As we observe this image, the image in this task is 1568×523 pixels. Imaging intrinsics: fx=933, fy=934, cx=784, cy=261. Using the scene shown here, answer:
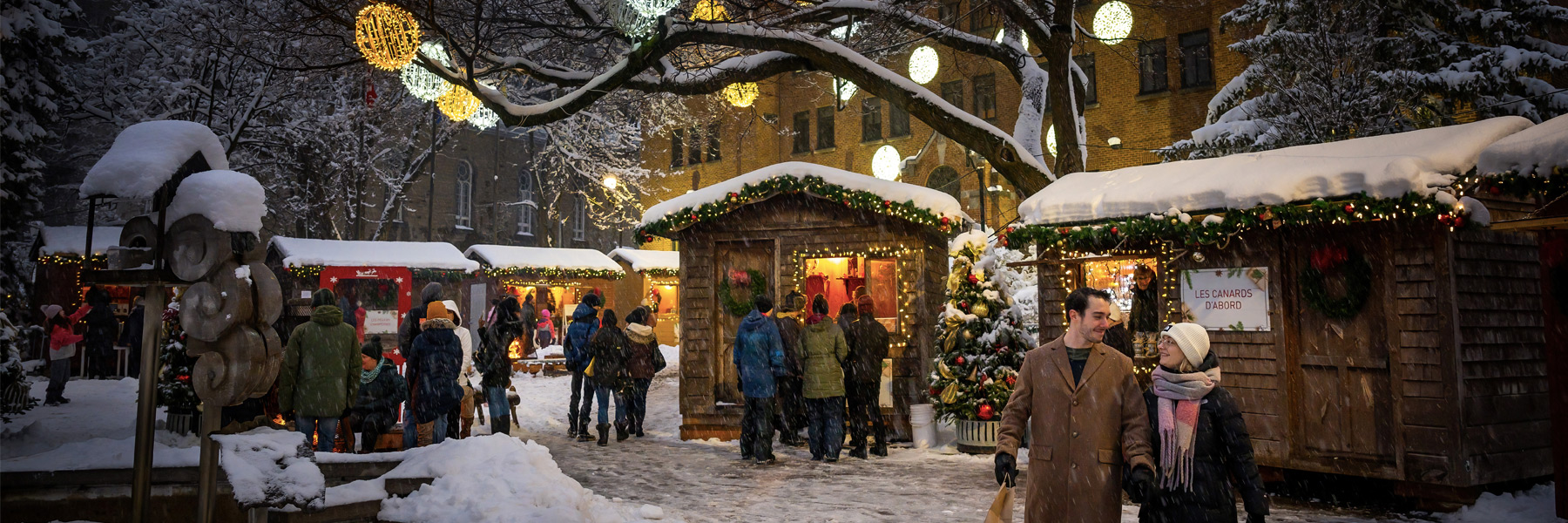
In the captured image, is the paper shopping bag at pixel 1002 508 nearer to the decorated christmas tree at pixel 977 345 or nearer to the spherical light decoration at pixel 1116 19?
the decorated christmas tree at pixel 977 345

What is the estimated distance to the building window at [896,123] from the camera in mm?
33781

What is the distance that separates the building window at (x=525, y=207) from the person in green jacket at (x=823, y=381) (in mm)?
36596

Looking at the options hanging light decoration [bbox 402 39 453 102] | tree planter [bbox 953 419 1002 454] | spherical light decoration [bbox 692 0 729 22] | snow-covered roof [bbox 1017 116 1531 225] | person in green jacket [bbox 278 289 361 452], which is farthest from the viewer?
hanging light decoration [bbox 402 39 453 102]

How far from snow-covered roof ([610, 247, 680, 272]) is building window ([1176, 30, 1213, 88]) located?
16267 mm

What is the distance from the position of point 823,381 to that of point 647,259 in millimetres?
21132

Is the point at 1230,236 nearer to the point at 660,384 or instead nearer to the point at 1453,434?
Answer: the point at 1453,434

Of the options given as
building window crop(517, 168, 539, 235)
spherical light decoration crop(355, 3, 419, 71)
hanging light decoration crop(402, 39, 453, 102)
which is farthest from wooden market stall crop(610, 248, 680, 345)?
spherical light decoration crop(355, 3, 419, 71)

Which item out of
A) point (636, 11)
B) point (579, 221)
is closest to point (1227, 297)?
point (636, 11)

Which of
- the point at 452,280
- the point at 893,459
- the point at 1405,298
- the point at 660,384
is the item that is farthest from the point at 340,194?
the point at 1405,298

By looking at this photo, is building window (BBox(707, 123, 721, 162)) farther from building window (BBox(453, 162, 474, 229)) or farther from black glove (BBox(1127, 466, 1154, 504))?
black glove (BBox(1127, 466, 1154, 504))

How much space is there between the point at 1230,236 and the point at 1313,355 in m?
1.26

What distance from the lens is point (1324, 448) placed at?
8.01 metres

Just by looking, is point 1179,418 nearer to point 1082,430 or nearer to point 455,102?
point 1082,430

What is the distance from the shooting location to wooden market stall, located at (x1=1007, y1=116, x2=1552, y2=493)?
7.36 m
